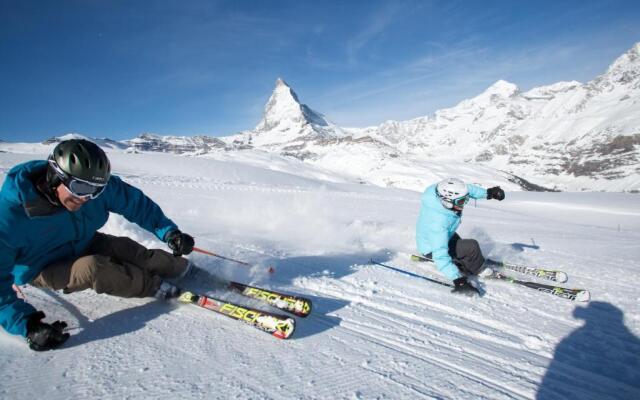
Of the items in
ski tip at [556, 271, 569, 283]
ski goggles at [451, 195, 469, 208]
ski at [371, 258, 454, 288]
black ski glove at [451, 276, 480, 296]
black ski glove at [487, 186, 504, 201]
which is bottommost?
ski at [371, 258, 454, 288]

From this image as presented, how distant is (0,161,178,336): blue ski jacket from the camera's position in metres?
2.64

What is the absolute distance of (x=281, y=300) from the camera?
3.64 m

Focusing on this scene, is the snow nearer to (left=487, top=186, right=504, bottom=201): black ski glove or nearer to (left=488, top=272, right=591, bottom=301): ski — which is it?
(left=488, top=272, right=591, bottom=301): ski

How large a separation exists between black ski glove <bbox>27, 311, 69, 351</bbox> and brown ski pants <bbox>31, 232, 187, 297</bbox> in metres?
0.45

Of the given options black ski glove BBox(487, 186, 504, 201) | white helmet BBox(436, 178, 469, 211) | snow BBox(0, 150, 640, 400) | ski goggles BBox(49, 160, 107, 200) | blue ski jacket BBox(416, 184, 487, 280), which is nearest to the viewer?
snow BBox(0, 150, 640, 400)

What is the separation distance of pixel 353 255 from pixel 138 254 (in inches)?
143

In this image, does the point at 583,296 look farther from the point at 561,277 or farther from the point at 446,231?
the point at 446,231

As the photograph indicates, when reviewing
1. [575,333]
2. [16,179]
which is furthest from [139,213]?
[575,333]

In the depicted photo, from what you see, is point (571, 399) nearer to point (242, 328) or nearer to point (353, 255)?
point (242, 328)

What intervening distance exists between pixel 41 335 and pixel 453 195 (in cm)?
507

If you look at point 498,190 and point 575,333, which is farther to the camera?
point 498,190

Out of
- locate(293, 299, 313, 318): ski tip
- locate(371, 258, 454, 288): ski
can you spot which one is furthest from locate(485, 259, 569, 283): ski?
locate(293, 299, 313, 318): ski tip

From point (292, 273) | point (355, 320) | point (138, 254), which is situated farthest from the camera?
point (292, 273)

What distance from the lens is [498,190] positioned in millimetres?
6586
